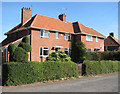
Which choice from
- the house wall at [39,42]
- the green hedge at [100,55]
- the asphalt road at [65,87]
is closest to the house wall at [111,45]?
the green hedge at [100,55]

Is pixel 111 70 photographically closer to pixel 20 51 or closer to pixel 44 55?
pixel 44 55

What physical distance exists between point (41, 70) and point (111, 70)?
1148cm

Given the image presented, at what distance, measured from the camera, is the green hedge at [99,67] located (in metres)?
16.7

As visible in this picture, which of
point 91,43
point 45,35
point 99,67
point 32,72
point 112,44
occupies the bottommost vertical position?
point 99,67

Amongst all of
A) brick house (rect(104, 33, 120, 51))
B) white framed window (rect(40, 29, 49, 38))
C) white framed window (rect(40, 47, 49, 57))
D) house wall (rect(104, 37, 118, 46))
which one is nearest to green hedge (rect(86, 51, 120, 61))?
white framed window (rect(40, 47, 49, 57))

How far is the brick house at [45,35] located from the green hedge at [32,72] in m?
11.0

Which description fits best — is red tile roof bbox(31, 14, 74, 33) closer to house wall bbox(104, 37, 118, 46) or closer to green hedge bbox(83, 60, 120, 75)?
green hedge bbox(83, 60, 120, 75)

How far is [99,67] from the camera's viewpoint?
18.4 meters

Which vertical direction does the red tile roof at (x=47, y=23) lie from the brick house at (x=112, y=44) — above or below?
above

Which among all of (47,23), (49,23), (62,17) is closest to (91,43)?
(62,17)

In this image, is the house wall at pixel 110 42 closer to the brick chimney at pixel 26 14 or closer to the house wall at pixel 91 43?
the house wall at pixel 91 43

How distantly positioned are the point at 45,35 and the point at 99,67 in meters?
11.7

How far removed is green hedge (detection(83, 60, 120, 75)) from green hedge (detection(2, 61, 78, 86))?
2613 mm

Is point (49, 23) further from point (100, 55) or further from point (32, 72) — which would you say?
point (32, 72)
